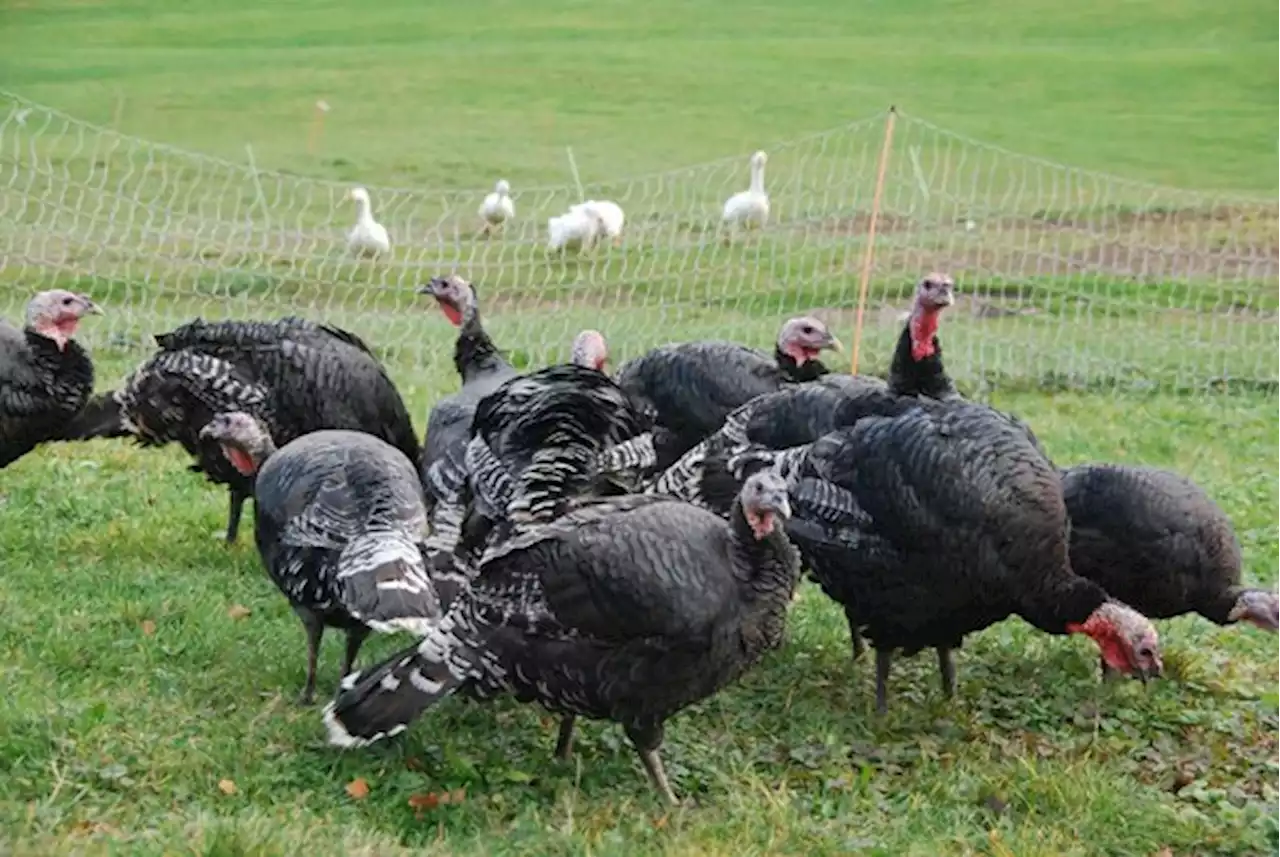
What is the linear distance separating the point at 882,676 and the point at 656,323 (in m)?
6.82

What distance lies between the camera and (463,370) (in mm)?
6773

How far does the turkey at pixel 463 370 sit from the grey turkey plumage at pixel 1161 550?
2249 millimetres

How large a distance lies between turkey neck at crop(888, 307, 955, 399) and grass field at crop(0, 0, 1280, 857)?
3.23 feet

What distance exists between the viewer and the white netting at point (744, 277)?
11328 millimetres

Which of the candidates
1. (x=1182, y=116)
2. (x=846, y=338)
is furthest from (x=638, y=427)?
(x=1182, y=116)

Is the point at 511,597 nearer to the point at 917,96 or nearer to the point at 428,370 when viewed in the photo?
the point at 428,370

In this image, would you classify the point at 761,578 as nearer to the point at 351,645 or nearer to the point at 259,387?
the point at 351,645

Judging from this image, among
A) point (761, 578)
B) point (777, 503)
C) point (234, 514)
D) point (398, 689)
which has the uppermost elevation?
point (777, 503)

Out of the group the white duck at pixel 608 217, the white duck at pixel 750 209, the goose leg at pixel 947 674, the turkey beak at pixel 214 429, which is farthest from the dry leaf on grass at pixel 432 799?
the white duck at pixel 750 209

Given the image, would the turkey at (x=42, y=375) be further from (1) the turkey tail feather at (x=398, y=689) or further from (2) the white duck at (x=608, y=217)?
(2) the white duck at (x=608, y=217)

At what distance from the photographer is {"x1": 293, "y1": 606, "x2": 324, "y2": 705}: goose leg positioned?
4.91 m

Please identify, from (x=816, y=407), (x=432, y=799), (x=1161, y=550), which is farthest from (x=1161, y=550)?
(x=432, y=799)

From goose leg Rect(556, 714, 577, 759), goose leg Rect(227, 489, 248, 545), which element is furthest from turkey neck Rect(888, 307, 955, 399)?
goose leg Rect(227, 489, 248, 545)

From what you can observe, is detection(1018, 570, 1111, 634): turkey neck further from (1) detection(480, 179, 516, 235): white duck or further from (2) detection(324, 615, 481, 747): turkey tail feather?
(1) detection(480, 179, 516, 235): white duck
